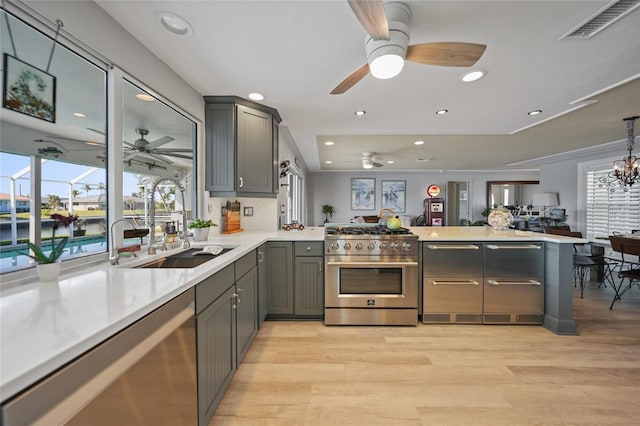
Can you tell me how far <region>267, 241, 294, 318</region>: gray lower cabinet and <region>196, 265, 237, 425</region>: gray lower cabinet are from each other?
96 cm

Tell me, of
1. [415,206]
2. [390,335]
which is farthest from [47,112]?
[415,206]

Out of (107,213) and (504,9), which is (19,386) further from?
(504,9)

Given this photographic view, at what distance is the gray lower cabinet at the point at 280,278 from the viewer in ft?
8.87

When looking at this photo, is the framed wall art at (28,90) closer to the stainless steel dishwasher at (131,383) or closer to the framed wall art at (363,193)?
the stainless steel dishwasher at (131,383)

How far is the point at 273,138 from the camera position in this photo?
2998 millimetres

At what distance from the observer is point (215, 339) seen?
146 centimetres

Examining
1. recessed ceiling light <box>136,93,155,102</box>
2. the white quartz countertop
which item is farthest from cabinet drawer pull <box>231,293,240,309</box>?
recessed ceiling light <box>136,93,155,102</box>

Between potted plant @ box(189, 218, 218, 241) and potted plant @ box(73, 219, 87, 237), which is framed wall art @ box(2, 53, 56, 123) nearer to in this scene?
potted plant @ box(73, 219, 87, 237)

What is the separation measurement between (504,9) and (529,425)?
237 centimetres

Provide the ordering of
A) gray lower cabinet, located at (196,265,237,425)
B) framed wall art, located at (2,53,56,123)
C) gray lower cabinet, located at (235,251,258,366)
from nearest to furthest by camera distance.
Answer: framed wall art, located at (2,53,56,123) < gray lower cabinet, located at (196,265,237,425) < gray lower cabinet, located at (235,251,258,366)

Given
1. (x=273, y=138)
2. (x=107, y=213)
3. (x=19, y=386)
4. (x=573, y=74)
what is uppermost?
(x=573, y=74)

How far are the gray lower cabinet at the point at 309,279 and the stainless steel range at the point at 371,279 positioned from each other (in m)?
0.08

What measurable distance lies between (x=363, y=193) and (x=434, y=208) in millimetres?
2242

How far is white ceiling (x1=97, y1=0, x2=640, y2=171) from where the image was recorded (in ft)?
4.89
